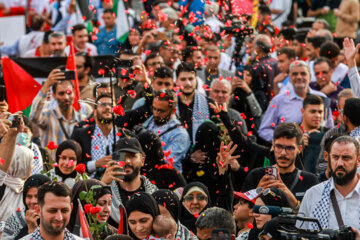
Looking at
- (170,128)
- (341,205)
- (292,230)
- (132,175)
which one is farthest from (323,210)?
(170,128)

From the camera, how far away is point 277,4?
17.3 m

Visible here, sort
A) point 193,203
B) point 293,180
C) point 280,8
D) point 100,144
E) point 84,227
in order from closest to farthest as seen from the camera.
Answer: point 84,227 → point 293,180 → point 193,203 → point 100,144 → point 280,8

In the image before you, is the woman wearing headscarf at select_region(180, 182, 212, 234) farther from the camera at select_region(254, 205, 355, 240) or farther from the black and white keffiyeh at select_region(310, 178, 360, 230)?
the camera at select_region(254, 205, 355, 240)

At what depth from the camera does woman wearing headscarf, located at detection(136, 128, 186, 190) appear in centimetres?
1025

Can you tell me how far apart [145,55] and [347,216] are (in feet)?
21.5

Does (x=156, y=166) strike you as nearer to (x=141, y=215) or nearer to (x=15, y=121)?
(x=141, y=215)

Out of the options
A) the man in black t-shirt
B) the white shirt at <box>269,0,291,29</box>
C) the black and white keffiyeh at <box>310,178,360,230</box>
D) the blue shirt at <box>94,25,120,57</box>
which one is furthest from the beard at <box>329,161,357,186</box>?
the white shirt at <box>269,0,291,29</box>

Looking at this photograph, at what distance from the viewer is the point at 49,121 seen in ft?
39.9

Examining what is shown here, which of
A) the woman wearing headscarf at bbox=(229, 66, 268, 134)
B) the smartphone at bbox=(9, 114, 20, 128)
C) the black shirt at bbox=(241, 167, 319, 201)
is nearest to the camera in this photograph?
the smartphone at bbox=(9, 114, 20, 128)

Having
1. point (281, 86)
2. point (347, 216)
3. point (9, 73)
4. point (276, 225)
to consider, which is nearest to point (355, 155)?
point (347, 216)

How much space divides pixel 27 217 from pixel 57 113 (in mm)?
3459

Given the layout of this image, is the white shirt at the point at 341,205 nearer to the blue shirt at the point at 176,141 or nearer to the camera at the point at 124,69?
the blue shirt at the point at 176,141

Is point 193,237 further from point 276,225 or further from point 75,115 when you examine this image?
point 75,115

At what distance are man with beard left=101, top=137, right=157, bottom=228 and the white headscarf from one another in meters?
0.90
